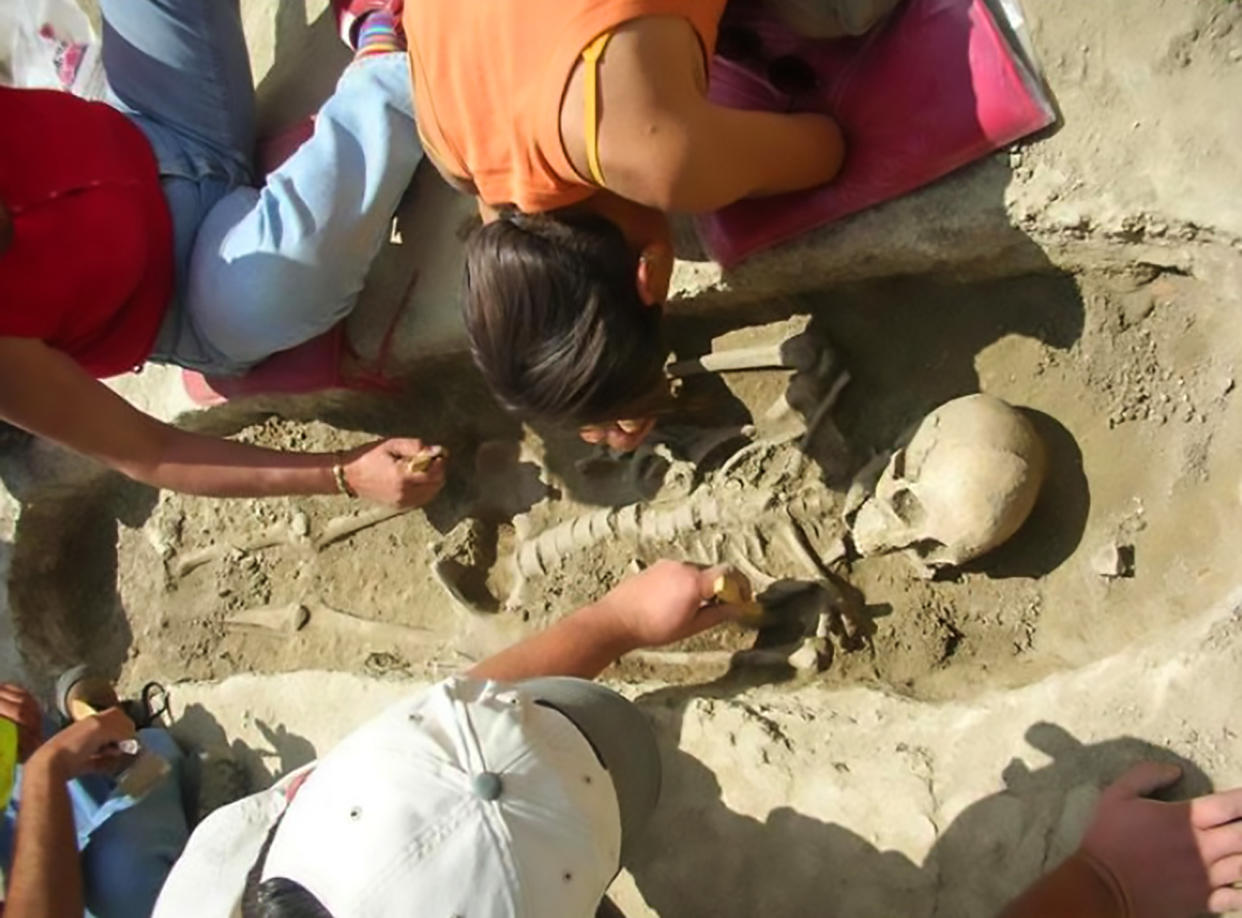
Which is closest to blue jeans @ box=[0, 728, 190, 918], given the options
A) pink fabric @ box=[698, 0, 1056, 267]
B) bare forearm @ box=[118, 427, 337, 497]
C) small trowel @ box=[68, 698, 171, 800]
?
small trowel @ box=[68, 698, 171, 800]

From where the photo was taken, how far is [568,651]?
2055 mm

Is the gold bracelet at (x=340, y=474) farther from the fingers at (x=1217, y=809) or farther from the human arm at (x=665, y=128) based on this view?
the fingers at (x=1217, y=809)

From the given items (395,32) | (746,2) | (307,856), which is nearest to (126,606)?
(395,32)

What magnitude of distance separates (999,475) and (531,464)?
1.13 metres

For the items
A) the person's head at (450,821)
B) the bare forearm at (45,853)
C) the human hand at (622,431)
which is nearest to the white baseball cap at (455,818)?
the person's head at (450,821)

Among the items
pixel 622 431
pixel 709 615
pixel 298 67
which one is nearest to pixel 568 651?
pixel 709 615

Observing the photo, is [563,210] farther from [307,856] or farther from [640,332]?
[307,856]

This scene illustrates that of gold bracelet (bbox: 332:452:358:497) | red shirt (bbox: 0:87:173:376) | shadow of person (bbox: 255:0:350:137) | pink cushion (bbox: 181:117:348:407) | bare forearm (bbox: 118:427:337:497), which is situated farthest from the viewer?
shadow of person (bbox: 255:0:350:137)

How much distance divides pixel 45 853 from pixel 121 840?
0.23 meters

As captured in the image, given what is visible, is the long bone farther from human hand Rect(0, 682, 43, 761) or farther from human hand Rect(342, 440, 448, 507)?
human hand Rect(0, 682, 43, 761)

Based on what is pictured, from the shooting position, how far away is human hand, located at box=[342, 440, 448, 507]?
2.35 m

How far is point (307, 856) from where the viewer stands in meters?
1.40

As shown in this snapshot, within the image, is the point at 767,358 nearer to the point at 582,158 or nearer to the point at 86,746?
the point at 582,158

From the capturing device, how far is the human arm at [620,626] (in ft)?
6.66
